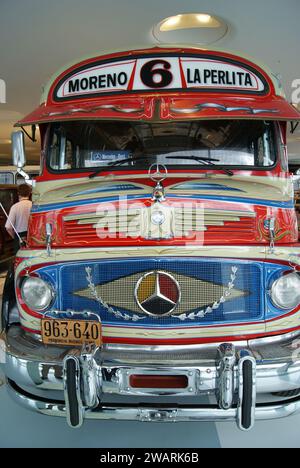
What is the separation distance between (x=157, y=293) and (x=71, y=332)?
52 centimetres

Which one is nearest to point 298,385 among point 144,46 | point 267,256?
point 267,256

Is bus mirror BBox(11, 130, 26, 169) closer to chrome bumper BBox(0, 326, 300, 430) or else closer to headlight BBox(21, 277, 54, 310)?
headlight BBox(21, 277, 54, 310)

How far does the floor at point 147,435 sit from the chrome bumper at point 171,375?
1.91 ft

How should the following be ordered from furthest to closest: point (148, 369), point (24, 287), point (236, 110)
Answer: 1. point (236, 110)
2. point (24, 287)
3. point (148, 369)

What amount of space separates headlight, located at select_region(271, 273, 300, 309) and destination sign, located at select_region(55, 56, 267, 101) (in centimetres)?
138

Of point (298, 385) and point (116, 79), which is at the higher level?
point (116, 79)

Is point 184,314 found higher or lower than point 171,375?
higher

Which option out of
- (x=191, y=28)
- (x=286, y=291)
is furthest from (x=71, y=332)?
(x=191, y=28)

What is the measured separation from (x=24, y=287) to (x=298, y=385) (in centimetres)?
164

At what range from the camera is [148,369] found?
2.05 m

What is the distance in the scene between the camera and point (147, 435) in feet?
8.82

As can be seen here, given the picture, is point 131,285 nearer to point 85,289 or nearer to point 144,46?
point 85,289

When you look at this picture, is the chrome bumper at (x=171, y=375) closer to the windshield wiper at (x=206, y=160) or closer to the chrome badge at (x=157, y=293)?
the chrome badge at (x=157, y=293)

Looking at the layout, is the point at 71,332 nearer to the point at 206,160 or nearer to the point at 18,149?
the point at 206,160
